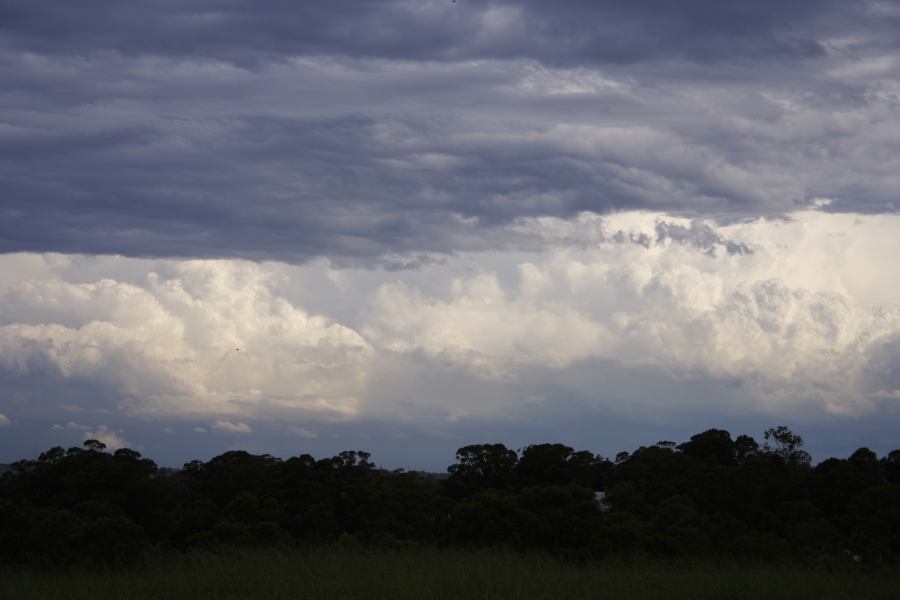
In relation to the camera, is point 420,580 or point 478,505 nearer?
point 420,580

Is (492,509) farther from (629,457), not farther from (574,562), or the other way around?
(629,457)

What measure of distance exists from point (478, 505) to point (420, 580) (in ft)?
36.2

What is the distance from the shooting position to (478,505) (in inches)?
1172

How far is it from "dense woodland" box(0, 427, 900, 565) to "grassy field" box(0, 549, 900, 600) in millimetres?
2984

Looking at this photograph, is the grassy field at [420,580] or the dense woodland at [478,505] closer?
the grassy field at [420,580]

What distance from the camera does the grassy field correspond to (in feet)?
60.1

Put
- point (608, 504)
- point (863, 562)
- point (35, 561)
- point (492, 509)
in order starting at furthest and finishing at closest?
1. point (608, 504)
2. point (492, 509)
3. point (35, 561)
4. point (863, 562)

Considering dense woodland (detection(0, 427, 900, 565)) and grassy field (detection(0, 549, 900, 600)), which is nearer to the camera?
grassy field (detection(0, 549, 900, 600))

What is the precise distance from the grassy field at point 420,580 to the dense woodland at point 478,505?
298 cm

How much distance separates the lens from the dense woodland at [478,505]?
2822cm

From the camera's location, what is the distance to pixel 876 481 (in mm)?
36188

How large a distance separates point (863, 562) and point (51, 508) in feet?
77.6

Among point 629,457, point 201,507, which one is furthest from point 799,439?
point 201,507

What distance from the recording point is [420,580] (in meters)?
18.9
